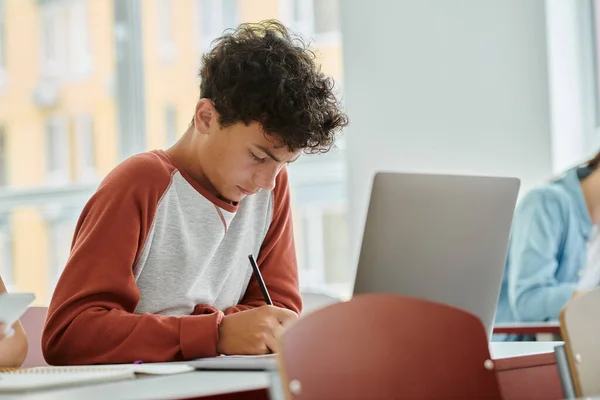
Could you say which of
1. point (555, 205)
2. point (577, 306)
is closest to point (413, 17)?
point (555, 205)

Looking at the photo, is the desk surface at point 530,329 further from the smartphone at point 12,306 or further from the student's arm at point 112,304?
the smartphone at point 12,306

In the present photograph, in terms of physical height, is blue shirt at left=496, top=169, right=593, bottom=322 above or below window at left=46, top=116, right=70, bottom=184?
below

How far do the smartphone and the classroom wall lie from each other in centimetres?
235

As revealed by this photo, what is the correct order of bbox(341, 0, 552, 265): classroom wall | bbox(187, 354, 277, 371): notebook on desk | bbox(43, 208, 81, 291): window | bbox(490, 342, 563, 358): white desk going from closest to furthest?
bbox(187, 354, 277, 371): notebook on desk → bbox(490, 342, 563, 358): white desk → bbox(341, 0, 552, 265): classroom wall → bbox(43, 208, 81, 291): window

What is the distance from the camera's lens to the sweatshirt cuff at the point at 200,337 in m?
1.46

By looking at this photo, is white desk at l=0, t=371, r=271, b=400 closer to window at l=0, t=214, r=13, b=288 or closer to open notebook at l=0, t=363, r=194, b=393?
open notebook at l=0, t=363, r=194, b=393

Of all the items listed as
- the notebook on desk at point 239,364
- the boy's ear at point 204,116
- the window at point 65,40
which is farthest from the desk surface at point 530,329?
the window at point 65,40

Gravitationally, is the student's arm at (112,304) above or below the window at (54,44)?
below

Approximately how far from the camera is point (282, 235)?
193 centimetres

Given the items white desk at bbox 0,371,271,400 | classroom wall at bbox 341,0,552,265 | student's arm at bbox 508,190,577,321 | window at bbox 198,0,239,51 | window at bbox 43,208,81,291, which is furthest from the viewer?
window at bbox 43,208,81,291

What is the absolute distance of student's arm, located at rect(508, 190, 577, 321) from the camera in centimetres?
257

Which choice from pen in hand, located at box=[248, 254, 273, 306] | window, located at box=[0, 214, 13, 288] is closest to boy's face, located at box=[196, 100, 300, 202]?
pen in hand, located at box=[248, 254, 273, 306]

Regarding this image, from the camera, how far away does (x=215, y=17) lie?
403 centimetres

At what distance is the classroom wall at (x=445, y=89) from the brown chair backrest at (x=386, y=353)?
2104 millimetres
